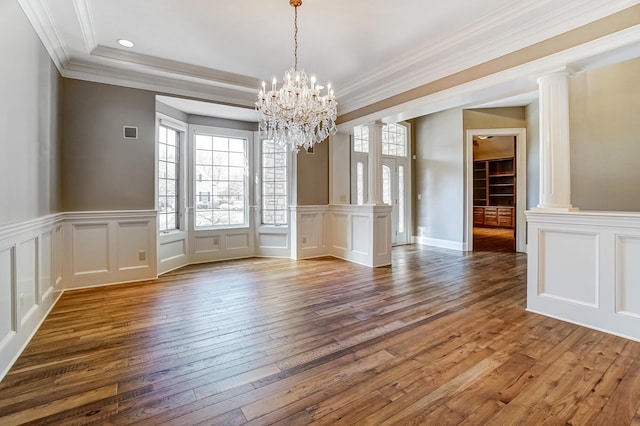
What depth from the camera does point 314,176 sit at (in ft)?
18.6

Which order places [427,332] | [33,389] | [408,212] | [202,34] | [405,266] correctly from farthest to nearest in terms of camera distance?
[408,212], [405,266], [202,34], [427,332], [33,389]

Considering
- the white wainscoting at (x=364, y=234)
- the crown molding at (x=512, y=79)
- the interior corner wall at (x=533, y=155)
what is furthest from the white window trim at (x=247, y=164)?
the interior corner wall at (x=533, y=155)

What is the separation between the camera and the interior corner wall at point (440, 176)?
6.52 meters

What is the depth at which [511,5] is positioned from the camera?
269cm

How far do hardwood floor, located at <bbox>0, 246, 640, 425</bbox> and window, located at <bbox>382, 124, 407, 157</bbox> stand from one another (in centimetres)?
431

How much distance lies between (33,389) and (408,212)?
6.93m

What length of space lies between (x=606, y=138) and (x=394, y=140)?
3.85m

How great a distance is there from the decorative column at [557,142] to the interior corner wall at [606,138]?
2099 mm

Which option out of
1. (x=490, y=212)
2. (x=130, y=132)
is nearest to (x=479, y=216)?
(x=490, y=212)

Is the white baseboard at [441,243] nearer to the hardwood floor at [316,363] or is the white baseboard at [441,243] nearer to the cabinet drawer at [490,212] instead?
the hardwood floor at [316,363]

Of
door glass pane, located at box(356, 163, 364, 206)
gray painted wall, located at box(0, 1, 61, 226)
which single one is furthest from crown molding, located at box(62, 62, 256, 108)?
door glass pane, located at box(356, 163, 364, 206)

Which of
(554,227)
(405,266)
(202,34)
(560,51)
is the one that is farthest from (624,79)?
(202,34)

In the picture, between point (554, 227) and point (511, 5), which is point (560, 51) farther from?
point (554, 227)

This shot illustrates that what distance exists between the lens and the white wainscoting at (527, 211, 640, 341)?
238 cm
